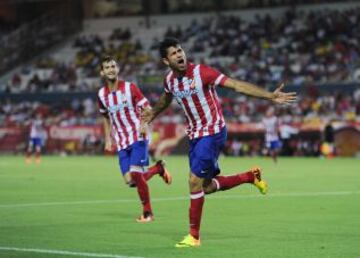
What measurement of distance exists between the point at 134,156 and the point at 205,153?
342cm

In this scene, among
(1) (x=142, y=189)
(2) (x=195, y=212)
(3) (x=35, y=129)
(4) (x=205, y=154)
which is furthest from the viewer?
(3) (x=35, y=129)

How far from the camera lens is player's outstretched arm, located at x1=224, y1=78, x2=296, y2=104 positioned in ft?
33.7

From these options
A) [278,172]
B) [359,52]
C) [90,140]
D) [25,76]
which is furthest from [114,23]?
[278,172]

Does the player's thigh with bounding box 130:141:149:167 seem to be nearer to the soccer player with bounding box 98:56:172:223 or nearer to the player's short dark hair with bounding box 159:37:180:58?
the soccer player with bounding box 98:56:172:223

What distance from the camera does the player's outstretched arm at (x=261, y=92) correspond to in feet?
33.7

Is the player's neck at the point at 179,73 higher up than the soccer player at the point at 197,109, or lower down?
higher up

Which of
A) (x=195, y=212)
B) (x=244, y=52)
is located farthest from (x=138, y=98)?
(x=244, y=52)

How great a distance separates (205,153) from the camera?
11.3 metres

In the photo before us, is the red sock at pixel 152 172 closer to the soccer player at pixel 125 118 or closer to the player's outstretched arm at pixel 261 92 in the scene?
the soccer player at pixel 125 118

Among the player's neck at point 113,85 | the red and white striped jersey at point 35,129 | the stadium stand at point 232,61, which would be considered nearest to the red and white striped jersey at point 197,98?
the player's neck at point 113,85

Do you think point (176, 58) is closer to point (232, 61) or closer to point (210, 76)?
point (210, 76)

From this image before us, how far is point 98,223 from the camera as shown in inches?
529

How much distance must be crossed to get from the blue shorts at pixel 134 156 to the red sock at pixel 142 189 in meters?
0.21

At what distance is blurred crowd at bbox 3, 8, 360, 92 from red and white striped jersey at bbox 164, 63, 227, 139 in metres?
31.9
